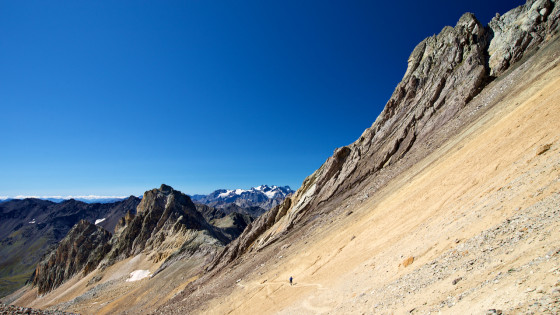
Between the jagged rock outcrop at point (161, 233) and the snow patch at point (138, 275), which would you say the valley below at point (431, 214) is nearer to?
the snow patch at point (138, 275)

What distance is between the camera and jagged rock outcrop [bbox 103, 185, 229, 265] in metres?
78.7

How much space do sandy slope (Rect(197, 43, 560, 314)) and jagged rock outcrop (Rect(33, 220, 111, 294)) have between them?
101990mm

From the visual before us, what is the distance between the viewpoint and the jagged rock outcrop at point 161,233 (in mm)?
78688

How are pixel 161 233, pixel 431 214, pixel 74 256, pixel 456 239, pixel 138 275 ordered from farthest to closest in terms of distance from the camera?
pixel 74 256 → pixel 161 233 → pixel 138 275 → pixel 431 214 → pixel 456 239

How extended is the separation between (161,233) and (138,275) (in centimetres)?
2050

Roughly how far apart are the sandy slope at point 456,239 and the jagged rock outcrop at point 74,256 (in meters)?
102

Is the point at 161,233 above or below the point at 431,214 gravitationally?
above

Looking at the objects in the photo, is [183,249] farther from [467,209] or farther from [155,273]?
[467,209]

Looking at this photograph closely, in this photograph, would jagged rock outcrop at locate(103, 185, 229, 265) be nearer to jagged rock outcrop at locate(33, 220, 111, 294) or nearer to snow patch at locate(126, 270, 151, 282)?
snow patch at locate(126, 270, 151, 282)

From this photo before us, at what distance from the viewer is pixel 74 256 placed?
11725cm

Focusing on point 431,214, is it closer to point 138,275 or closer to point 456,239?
point 456,239

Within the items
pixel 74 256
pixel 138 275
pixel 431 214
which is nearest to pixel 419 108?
pixel 431 214

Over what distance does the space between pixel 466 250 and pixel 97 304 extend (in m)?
77.5

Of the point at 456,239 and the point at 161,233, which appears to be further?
the point at 161,233
